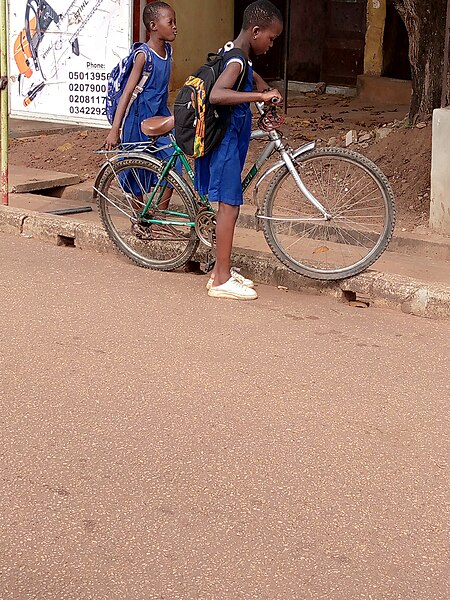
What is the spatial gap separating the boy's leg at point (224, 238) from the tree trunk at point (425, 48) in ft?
13.1

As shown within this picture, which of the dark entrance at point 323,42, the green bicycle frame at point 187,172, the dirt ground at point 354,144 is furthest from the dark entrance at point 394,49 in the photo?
the green bicycle frame at point 187,172

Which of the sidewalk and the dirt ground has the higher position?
the dirt ground

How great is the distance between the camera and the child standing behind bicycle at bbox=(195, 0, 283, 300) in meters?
5.49

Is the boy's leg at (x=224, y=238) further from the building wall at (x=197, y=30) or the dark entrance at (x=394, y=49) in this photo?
the dark entrance at (x=394, y=49)

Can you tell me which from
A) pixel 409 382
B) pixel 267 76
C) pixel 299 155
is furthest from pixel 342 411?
pixel 267 76

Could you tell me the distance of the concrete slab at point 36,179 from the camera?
29.0 feet

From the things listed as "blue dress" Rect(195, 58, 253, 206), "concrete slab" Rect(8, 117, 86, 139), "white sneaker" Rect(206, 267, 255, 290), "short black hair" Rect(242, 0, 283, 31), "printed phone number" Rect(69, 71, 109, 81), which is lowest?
"white sneaker" Rect(206, 267, 255, 290)

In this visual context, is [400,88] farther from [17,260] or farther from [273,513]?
[273,513]

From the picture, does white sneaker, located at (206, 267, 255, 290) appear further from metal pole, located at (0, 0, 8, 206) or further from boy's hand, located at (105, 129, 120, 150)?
metal pole, located at (0, 0, 8, 206)

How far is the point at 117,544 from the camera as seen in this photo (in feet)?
10.9

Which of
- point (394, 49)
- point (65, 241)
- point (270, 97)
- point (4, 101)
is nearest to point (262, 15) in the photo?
point (270, 97)

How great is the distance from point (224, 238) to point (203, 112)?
27.5 inches

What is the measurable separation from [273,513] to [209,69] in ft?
9.37

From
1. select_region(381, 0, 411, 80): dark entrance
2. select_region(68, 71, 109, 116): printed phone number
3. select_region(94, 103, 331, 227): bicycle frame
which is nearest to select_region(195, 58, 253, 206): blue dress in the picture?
select_region(94, 103, 331, 227): bicycle frame
